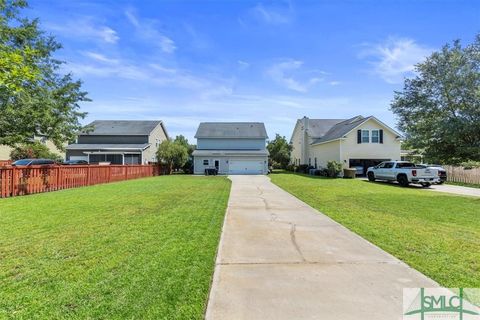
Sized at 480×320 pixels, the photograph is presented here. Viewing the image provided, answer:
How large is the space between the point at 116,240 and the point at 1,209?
20.9 feet

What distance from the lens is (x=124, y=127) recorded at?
42.0m

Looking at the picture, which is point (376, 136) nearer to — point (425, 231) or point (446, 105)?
point (446, 105)

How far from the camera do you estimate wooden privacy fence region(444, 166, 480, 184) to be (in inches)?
910

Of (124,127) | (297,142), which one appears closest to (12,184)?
(124,127)

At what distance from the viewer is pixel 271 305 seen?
3484mm

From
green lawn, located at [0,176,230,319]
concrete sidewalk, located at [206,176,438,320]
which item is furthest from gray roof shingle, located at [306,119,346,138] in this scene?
concrete sidewalk, located at [206,176,438,320]

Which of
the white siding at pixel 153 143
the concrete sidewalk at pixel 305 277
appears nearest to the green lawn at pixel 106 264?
the concrete sidewalk at pixel 305 277

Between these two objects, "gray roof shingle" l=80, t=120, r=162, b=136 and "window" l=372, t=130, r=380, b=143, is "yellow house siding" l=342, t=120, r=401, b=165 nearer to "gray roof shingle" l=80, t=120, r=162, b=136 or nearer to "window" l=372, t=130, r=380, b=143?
"window" l=372, t=130, r=380, b=143

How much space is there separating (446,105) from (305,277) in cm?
1657

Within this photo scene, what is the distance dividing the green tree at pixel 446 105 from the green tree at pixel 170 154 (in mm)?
25689

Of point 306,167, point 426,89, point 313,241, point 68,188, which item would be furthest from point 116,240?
point 306,167

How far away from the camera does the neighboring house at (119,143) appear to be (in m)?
37.8

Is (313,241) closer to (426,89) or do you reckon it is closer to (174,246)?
(174,246)

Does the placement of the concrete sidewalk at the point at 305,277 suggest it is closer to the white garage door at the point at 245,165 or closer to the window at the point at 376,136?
the window at the point at 376,136
